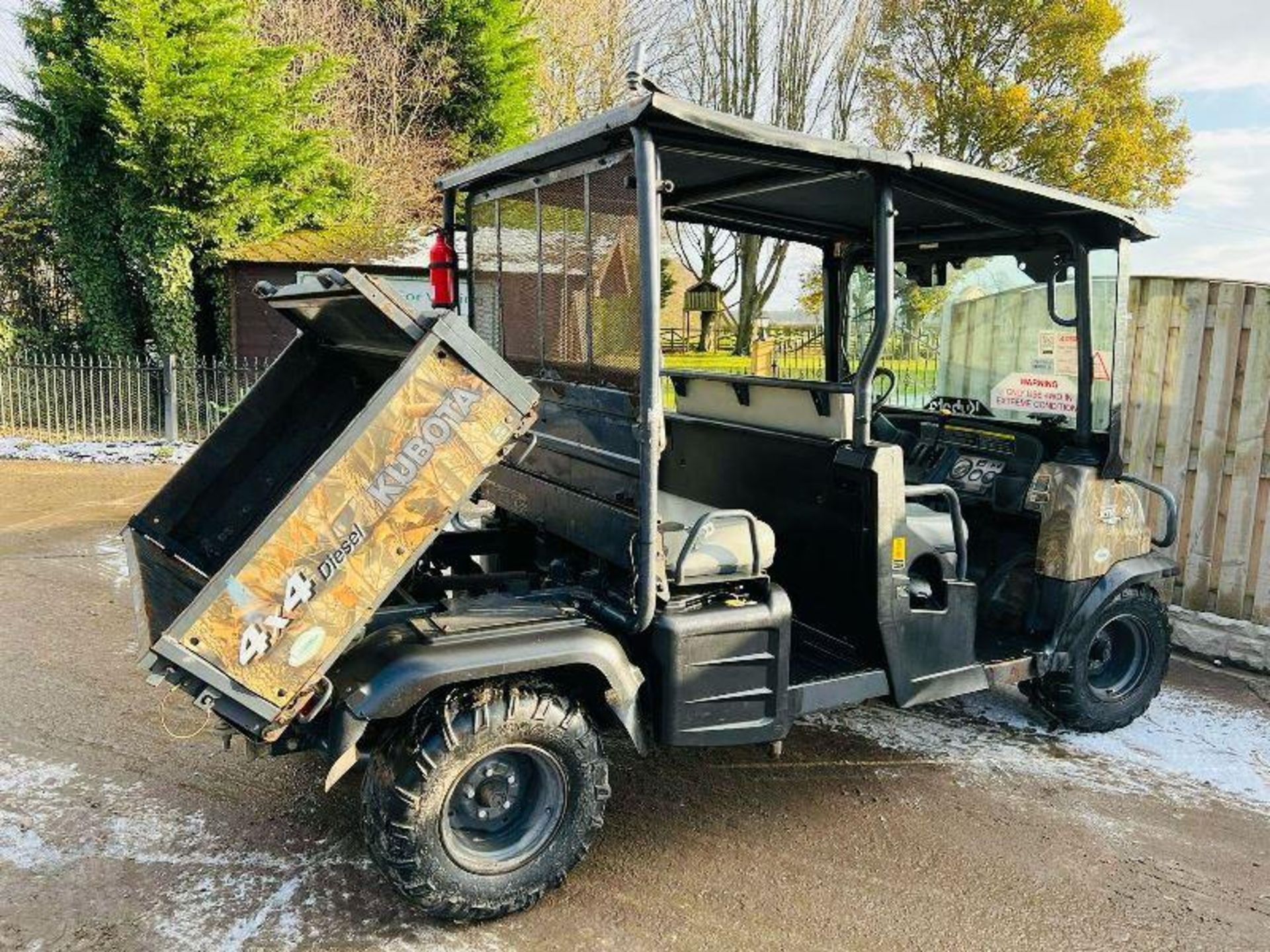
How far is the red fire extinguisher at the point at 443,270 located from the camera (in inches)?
165

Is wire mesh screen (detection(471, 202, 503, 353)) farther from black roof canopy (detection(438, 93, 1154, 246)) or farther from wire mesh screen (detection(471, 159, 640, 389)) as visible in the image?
black roof canopy (detection(438, 93, 1154, 246))

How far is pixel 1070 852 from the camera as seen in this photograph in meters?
3.49

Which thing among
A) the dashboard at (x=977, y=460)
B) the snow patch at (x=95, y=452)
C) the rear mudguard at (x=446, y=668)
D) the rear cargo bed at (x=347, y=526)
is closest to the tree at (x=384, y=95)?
the snow patch at (x=95, y=452)

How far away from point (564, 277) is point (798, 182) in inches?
40.4

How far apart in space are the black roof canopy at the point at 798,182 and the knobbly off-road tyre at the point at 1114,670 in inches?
68.5

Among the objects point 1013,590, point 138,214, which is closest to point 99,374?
point 138,214

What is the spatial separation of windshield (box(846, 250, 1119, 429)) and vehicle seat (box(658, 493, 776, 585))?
1.36 meters

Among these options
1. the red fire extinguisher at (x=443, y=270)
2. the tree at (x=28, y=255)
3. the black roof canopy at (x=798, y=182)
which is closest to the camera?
the black roof canopy at (x=798, y=182)

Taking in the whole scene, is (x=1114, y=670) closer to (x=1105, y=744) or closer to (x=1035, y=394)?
(x=1105, y=744)

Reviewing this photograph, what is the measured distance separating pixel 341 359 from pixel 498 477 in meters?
0.94

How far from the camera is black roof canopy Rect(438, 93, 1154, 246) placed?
298 centimetres

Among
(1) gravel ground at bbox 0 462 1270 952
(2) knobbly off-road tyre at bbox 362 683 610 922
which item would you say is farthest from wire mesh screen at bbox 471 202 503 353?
(1) gravel ground at bbox 0 462 1270 952

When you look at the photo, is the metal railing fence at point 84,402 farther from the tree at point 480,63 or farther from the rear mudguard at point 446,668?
the rear mudguard at point 446,668

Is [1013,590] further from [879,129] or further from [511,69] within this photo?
[879,129]
